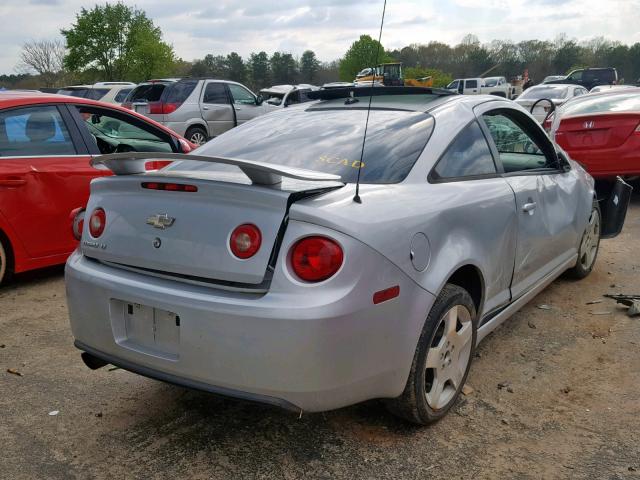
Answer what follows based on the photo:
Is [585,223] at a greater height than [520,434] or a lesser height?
greater

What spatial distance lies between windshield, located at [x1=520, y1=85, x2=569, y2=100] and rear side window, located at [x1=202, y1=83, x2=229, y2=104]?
8.20m

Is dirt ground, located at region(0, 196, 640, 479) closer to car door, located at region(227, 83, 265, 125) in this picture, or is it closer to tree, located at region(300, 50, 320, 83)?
car door, located at region(227, 83, 265, 125)


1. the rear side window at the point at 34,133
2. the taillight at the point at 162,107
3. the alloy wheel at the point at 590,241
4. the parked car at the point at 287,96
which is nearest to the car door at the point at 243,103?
the parked car at the point at 287,96

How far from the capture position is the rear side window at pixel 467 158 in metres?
3.08

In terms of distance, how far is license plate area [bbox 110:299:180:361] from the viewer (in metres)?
2.47

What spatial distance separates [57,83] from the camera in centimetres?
5072

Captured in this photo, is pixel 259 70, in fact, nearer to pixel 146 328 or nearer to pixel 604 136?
pixel 604 136

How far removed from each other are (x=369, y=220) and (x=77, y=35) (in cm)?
5068

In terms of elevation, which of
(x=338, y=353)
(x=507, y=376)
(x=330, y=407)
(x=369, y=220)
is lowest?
(x=507, y=376)

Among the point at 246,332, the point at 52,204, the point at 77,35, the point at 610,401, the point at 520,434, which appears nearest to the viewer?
the point at 246,332

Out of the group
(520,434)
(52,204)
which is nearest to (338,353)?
(520,434)

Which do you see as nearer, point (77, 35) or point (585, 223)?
point (585, 223)

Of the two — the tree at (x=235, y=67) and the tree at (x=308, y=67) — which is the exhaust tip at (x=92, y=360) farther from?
the tree at (x=235, y=67)

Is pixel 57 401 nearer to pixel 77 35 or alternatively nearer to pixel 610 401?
pixel 610 401
